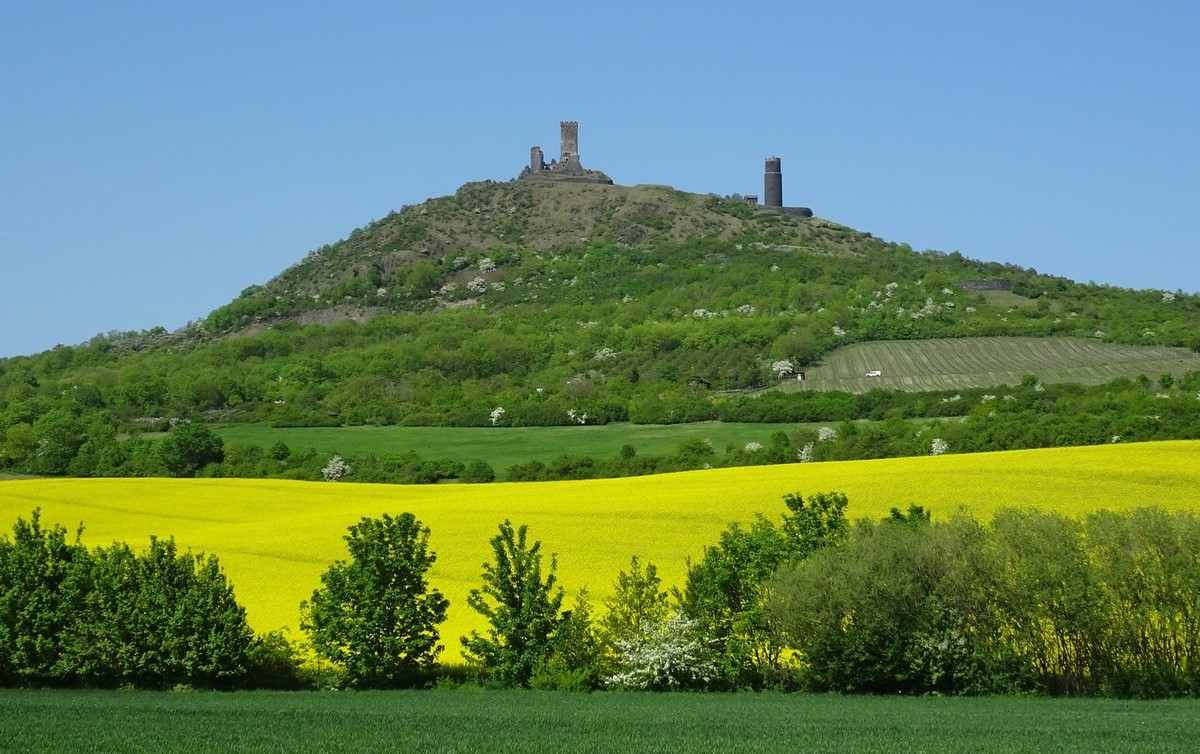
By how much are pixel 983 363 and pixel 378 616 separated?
80.5 metres

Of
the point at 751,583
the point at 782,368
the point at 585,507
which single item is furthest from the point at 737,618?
the point at 782,368

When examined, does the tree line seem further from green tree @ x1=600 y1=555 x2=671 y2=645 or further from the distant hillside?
the distant hillside

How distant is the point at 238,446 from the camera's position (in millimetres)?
83625

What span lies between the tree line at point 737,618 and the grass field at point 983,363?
6521 cm

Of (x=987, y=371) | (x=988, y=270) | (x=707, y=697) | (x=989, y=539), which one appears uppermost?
(x=988, y=270)

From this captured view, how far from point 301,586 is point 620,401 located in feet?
196

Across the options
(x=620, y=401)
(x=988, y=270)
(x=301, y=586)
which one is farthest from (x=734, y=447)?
(x=988, y=270)

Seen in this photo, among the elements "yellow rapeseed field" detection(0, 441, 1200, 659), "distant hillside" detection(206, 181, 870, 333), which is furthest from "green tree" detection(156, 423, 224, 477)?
"distant hillside" detection(206, 181, 870, 333)

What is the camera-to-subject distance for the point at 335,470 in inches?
3004

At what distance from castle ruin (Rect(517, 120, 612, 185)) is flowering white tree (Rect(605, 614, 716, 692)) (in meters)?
A: 162

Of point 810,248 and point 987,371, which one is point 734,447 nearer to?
point 987,371

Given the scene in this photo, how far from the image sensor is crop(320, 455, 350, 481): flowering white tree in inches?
2987

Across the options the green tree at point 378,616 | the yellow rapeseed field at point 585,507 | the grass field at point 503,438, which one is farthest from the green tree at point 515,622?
the grass field at point 503,438

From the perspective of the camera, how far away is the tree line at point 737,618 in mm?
32562
